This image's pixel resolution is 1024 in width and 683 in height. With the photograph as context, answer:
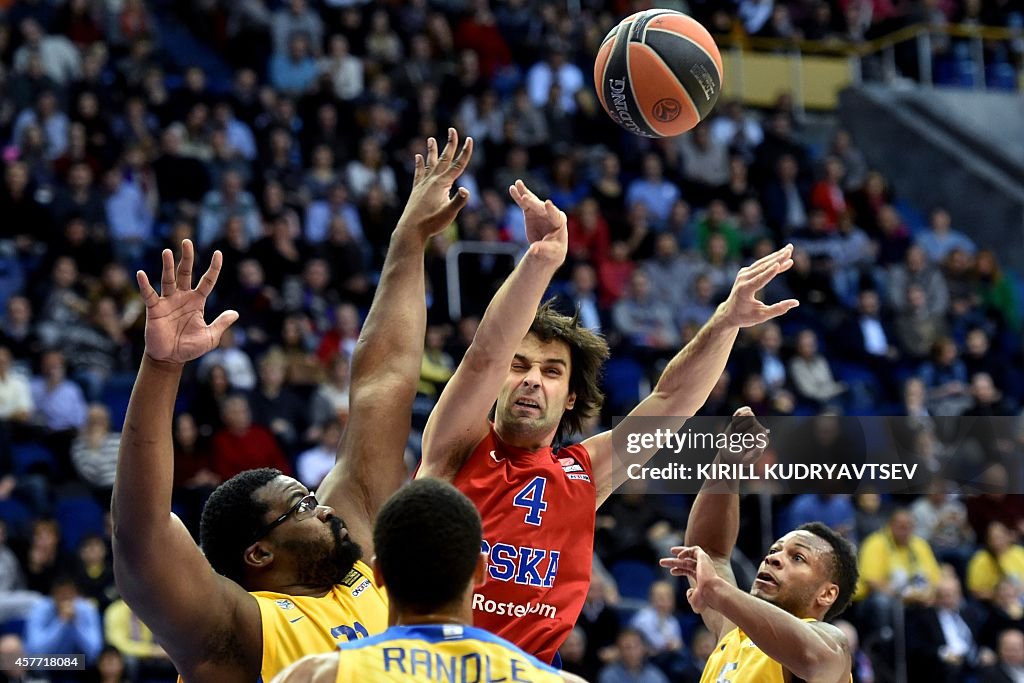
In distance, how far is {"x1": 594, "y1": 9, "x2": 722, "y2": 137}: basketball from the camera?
6.47 m

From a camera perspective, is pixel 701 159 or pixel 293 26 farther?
pixel 701 159

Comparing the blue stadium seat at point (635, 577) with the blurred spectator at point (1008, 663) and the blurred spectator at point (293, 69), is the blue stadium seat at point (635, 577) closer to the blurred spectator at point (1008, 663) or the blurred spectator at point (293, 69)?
the blurred spectator at point (1008, 663)

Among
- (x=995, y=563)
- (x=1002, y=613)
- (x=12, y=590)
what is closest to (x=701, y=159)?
(x=995, y=563)

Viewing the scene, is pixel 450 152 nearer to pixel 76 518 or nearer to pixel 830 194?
pixel 76 518

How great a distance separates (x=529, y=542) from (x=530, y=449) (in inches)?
15.1

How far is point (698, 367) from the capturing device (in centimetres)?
596

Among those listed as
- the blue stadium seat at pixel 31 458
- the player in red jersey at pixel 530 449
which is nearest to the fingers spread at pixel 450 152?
the player in red jersey at pixel 530 449

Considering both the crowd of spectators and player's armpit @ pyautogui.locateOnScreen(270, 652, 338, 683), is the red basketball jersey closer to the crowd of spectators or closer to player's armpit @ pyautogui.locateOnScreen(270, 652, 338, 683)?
player's armpit @ pyautogui.locateOnScreen(270, 652, 338, 683)

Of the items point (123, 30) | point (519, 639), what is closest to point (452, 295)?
point (123, 30)

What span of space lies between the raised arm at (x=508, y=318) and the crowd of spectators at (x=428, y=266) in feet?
16.6

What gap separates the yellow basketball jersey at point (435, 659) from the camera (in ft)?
11.3

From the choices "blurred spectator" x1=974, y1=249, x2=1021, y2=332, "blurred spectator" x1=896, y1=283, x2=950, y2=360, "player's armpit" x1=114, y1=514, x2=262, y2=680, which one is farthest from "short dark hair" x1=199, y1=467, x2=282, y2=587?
"blurred spectator" x1=974, y1=249, x2=1021, y2=332

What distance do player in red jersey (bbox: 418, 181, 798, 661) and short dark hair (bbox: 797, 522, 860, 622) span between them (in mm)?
985

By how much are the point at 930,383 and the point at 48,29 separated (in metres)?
10.1
